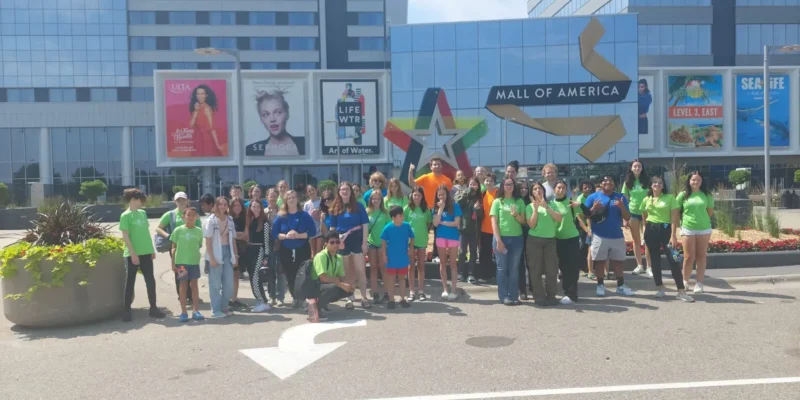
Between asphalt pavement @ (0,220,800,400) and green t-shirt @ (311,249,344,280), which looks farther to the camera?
green t-shirt @ (311,249,344,280)

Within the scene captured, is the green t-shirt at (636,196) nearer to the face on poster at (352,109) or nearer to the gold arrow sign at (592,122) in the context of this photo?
the gold arrow sign at (592,122)

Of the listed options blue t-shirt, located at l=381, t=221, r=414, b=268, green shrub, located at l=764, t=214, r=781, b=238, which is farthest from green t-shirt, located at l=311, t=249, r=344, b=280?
green shrub, located at l=764, t=214, r=781, b=238

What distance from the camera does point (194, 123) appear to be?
4322cm

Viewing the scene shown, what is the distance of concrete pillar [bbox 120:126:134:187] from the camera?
181 ft

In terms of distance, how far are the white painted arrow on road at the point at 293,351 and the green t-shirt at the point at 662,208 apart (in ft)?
15.3

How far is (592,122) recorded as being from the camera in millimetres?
37875

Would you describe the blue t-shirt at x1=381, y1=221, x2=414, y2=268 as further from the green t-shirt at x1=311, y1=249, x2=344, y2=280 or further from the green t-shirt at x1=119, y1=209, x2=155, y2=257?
the green t-shirt at x1=119, y1=209, x2=155, y2=257

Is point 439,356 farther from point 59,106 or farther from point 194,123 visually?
point 59,106

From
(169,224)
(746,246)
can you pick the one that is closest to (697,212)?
(746,246)

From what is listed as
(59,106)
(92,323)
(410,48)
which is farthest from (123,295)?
(59,106)

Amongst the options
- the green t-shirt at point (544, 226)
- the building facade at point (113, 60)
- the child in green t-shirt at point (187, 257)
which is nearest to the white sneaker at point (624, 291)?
the green t-shirt at point (544, 226)

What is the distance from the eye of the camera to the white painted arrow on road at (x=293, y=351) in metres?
5.80

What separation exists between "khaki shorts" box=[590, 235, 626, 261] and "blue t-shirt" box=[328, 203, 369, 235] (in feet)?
11.1

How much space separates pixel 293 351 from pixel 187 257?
2.53 meters
